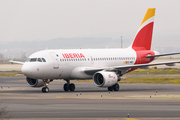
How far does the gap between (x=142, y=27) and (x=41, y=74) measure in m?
15.8

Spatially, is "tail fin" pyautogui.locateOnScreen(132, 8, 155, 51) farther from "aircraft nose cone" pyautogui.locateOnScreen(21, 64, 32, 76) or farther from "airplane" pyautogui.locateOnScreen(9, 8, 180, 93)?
"aircraft nose cone" pyautogui.locateOnScreen(21, 64, 32, 76)

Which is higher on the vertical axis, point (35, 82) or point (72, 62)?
point (72, 62)

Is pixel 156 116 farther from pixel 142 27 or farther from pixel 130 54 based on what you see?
pixel 142 27

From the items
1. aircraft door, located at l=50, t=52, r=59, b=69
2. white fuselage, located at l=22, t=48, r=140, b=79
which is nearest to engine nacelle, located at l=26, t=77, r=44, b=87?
white fuselage, located at l=22, t=48, r=140, b=79

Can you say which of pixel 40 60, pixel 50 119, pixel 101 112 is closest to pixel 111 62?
pixel 40 60

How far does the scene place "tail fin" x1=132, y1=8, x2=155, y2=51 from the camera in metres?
44.8

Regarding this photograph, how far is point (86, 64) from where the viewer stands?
38875 mm

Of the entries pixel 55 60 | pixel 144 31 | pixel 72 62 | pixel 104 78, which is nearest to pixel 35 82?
pixel 55 60

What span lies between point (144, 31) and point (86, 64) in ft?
33.2

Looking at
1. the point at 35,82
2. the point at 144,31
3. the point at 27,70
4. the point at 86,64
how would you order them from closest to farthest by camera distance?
the point at 27,70
the point at 35,82
the point at 86,64
the point at 144,31

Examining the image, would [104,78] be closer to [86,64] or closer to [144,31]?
[86,64]

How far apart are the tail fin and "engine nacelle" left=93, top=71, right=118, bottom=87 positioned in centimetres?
917

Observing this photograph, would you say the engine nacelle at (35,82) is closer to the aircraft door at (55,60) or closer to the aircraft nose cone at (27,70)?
the aircraft door at (55,60)

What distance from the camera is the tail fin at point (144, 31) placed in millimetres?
44812
